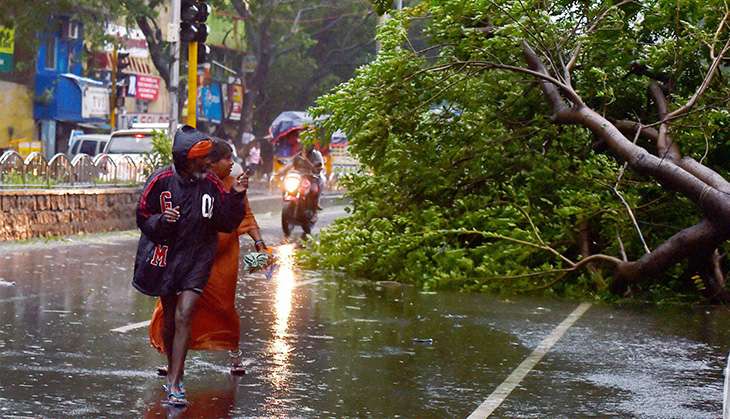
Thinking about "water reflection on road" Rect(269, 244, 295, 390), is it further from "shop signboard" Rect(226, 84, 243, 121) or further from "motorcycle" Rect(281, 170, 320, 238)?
"shop signboard" Rect(226, 84, 243, 121)

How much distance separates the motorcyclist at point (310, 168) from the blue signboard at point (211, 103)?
36.9 meters

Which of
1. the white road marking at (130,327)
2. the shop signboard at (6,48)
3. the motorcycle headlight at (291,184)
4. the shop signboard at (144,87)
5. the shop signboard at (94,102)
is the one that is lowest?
the white road marking at (130,327)

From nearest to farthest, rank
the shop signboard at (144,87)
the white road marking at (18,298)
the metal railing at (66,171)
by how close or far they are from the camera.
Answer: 1. the white road marking at (18,298)
2. the metal railing at (66,171)
3. the shop signboard at (144,87)

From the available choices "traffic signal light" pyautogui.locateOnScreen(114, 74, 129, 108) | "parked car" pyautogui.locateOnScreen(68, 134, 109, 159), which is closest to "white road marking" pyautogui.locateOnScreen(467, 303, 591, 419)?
"parked car" pyautogui.locateOnScreen(68, 134, 109, 159)

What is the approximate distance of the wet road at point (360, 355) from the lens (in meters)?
8.57

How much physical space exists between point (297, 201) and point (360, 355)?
44.0 feet

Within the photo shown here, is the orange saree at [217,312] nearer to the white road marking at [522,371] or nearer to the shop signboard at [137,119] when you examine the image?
the white road marking at [522,371]

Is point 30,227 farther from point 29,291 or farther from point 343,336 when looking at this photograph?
point 343,336

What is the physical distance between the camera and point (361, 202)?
60.0 ft

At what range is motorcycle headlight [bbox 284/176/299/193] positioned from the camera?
23938 millimetres

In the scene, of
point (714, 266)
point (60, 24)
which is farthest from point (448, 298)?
point (60, 24)

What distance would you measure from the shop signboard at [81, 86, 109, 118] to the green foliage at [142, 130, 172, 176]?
86.3 ft

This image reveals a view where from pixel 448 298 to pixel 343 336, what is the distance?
11.8 feet

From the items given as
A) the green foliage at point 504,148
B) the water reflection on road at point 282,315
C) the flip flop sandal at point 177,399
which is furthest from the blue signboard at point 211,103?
the flip flop sandal at point 177,399
